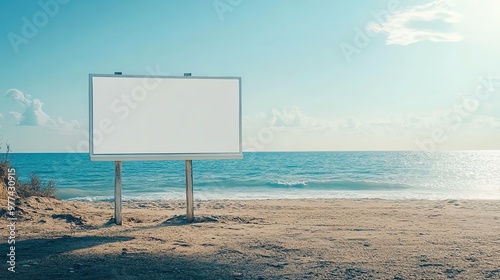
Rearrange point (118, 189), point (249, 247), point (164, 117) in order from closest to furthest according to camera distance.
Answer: point (249, 247), point (164, 117), point (118, 189)

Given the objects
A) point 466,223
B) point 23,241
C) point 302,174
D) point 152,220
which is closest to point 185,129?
point 152,220

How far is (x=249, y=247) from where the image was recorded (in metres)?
8.66

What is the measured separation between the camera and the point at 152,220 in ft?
41.1

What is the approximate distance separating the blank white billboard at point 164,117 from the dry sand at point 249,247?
6.04 ft

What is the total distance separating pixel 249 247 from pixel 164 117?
4.06 m

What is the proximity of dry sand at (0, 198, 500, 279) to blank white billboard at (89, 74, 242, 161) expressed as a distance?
1841mm

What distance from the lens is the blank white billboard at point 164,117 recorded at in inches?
418

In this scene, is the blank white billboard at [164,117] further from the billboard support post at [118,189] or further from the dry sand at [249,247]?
the dry sand at [249,247]

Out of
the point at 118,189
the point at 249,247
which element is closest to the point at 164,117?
the point at 118,189

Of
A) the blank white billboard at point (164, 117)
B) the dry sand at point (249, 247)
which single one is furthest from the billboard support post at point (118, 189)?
the blank white billboard at point (164, 117)

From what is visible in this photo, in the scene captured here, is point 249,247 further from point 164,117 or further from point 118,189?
point 118,189

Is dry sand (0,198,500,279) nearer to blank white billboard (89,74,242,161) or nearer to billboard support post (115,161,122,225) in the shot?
billboard support post (115,161,122,225)

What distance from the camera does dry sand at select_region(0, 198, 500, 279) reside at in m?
6.99

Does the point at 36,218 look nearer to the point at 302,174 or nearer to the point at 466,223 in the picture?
the point at 466,223
